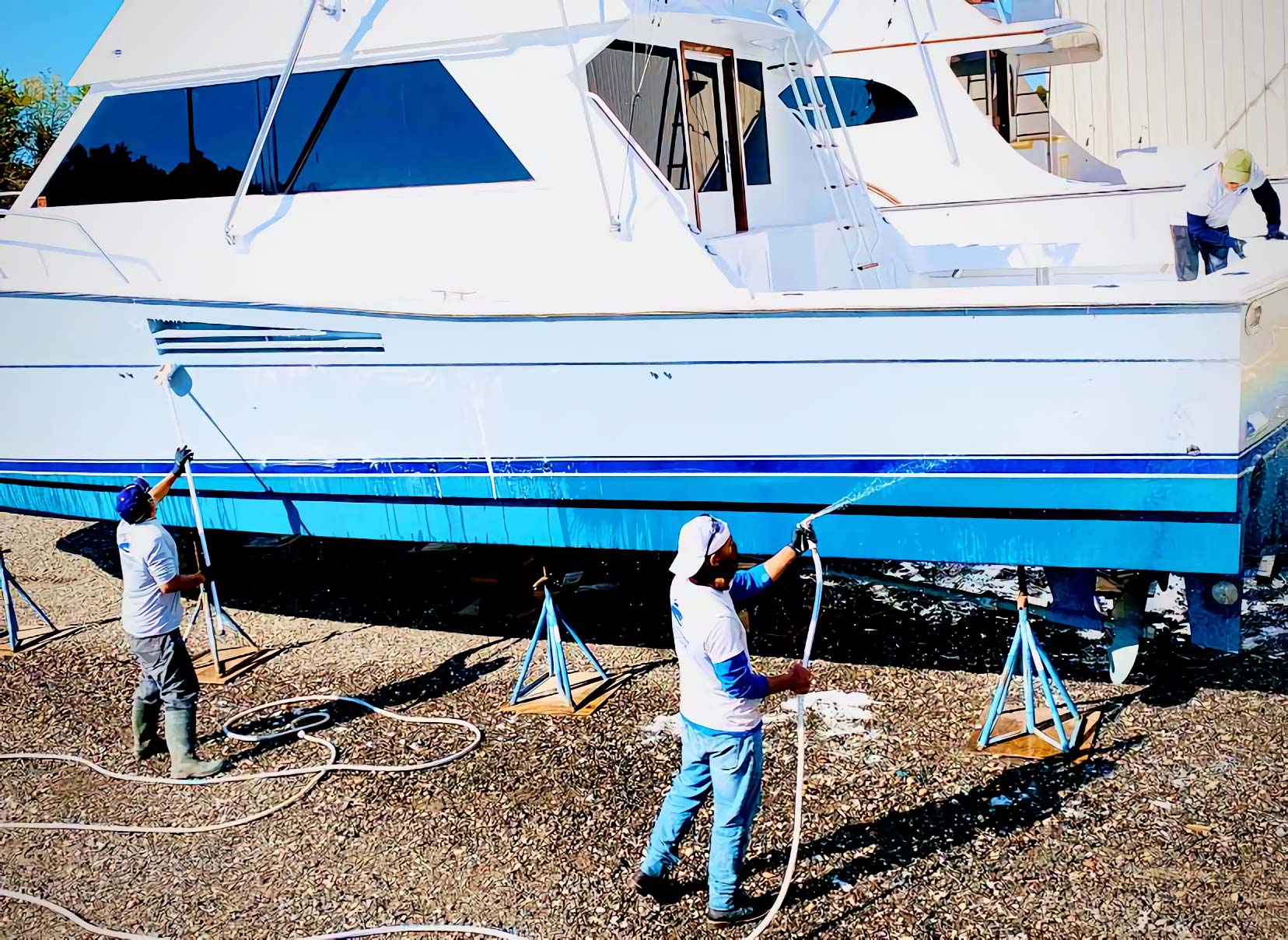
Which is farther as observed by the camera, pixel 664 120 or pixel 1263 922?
pixel 664 120

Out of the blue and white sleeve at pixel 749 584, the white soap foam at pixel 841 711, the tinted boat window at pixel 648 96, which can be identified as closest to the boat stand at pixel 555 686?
the white soap foam at pixel 841 711

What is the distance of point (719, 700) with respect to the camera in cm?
365

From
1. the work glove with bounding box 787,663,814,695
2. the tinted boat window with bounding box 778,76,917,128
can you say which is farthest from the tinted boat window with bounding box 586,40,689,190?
the work glove with bounding box 787,663,814,695

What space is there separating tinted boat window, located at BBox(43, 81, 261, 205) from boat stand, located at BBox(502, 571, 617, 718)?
279 cm

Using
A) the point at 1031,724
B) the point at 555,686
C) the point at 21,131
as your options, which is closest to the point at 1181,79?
the point at 1031,724

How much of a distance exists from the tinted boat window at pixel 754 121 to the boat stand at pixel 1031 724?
2.92 meters

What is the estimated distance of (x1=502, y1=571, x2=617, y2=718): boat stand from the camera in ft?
18.5

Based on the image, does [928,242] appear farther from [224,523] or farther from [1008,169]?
[224,523]

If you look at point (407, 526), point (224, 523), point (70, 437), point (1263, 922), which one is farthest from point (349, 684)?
point (1263, 922)

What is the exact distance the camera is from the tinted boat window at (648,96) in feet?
19.5

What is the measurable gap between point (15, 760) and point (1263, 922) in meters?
4.99

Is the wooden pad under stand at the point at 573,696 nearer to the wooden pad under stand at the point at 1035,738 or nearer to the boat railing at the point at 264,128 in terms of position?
the wooden pad under stand at the point at 1035,738

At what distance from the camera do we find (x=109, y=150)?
6.84m

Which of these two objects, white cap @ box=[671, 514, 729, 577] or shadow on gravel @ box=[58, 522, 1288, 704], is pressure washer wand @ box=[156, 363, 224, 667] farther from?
white cap @ box=[671, 514, 729, 577]
